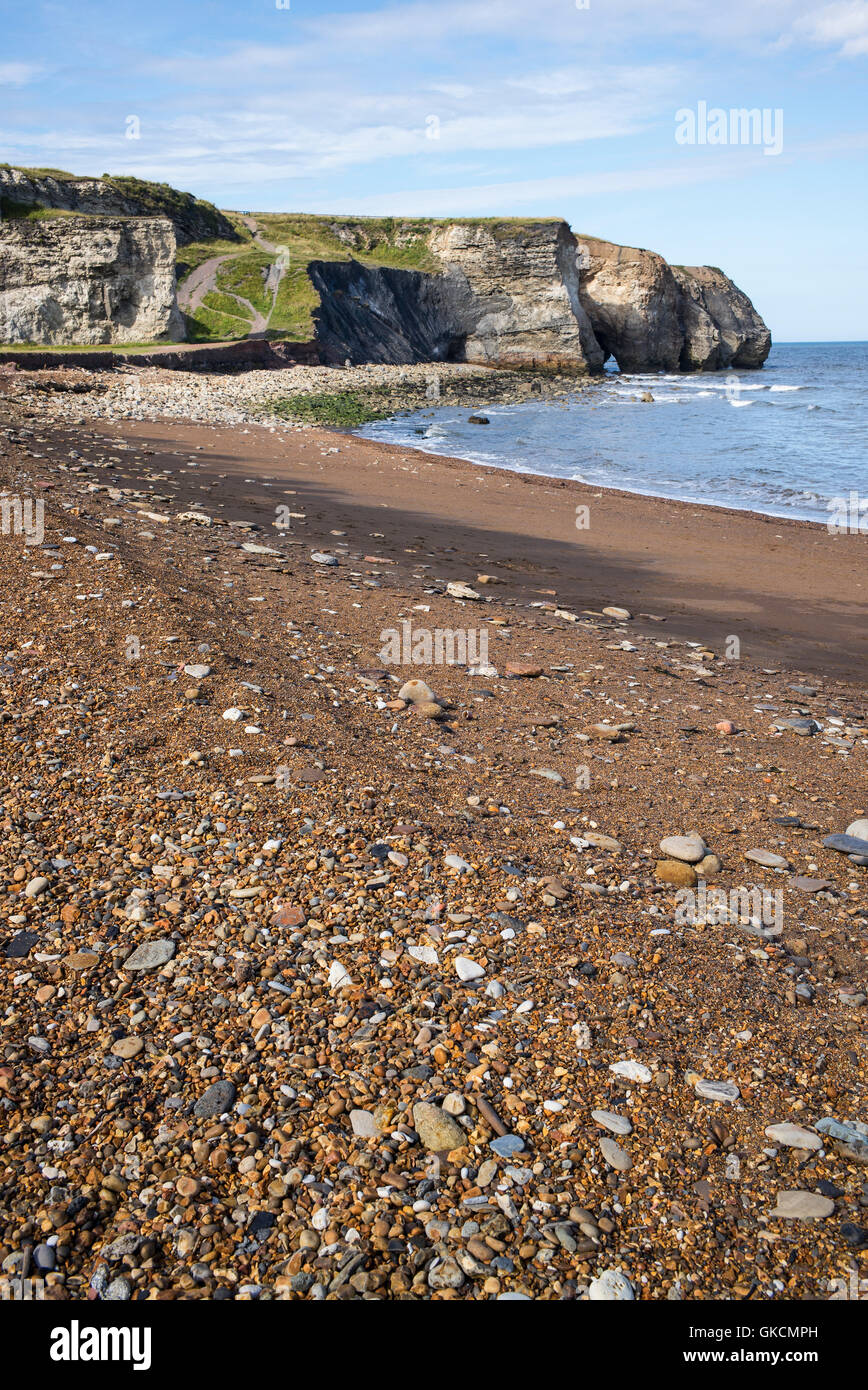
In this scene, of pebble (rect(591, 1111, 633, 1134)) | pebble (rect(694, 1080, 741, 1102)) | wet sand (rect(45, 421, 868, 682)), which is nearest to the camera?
pebble (rect(591, 1111, 633, 1134))

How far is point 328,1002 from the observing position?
3492mm

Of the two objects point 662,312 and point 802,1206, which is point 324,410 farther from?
point 662,312

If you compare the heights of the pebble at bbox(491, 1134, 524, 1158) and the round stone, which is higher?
the round stone

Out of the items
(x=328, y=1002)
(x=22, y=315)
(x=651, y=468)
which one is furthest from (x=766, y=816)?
(x=22, y=315)

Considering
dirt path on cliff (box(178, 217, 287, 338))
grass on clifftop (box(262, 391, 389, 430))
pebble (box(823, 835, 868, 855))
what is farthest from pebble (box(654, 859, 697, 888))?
dirt path on cliff (box(178, 217, 287, 338))

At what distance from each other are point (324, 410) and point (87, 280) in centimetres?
1514

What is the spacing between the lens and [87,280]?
3881cm

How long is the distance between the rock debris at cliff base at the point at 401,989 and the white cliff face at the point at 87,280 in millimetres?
37923

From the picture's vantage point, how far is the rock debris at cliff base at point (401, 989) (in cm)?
262

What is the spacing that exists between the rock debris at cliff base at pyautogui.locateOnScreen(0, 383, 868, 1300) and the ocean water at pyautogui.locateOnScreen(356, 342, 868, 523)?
674 inches

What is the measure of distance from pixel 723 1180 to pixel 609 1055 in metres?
0.60

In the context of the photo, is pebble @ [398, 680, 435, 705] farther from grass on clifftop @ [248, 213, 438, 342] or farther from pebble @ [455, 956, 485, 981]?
grass on clifftop @ [248, 213, 438, 342]

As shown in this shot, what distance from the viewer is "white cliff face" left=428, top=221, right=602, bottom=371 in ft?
223
